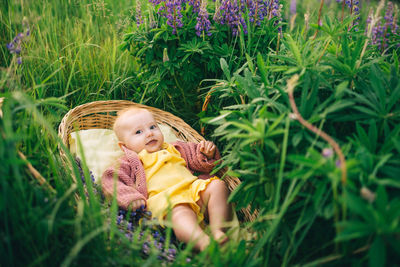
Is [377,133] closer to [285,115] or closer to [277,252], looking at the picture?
[285,115]

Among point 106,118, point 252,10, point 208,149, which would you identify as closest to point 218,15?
point 252,10

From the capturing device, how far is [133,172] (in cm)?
227

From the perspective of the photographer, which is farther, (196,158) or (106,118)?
(106,118)

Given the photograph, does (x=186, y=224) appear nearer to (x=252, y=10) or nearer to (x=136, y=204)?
(x=136, y=204)

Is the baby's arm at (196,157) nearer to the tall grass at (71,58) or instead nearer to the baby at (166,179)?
the baby at (166,179)

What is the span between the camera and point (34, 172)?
1.46 metres

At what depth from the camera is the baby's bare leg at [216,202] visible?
2061 mm

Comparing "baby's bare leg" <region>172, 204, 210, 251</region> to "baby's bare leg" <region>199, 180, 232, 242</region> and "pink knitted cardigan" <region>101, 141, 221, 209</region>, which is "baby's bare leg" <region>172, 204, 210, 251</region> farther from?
"pink knitted cardigan" <region>101, 141, 221, 209</region>

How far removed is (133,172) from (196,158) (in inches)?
19.5

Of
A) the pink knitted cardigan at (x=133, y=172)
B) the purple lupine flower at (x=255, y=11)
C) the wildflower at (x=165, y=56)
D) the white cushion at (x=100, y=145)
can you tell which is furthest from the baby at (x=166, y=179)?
the purple lupine flower at (x=255, y=11)

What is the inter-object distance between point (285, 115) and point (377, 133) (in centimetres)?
43

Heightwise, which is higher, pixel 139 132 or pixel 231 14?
pixel 231 14

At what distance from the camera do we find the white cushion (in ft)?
7.85

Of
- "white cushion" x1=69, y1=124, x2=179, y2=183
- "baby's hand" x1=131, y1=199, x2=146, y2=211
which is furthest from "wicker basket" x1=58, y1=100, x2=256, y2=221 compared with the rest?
"baby's hand" x1=131, y1=199, x2=146, y2=211
